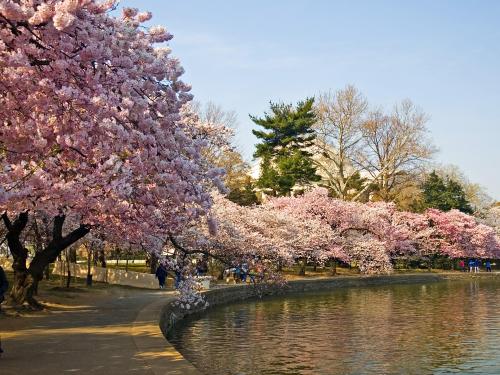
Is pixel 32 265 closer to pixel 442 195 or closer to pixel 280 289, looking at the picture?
pixel 280 289

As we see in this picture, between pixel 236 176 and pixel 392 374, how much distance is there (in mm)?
51332

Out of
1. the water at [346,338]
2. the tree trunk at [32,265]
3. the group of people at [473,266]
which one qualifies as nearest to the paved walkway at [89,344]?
the tree trunk at [32,265]

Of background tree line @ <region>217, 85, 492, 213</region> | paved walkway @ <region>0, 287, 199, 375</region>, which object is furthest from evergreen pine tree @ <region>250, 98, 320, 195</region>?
paved walkway @ <region>0, 287, 199, 375</region>

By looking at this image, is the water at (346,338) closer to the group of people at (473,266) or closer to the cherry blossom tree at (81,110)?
the cherry blossom tree at (81,110)

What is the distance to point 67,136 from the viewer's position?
8469mm

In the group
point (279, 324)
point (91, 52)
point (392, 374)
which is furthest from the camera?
point (279, 324)

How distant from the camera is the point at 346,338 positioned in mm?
18875

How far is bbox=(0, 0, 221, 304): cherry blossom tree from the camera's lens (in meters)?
8.00

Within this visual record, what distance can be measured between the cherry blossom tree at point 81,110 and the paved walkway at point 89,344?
2.76m

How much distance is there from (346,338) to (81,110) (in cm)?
1280

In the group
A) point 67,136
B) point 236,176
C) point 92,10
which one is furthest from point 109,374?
point 236,176

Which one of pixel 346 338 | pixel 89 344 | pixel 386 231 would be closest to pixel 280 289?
pixel 346 338

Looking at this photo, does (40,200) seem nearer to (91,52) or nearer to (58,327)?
(91,52)

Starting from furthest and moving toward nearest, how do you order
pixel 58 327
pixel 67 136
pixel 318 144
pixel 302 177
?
pixel 318 144, pixel 302 177, pixel 58 327, pixel 67 136
